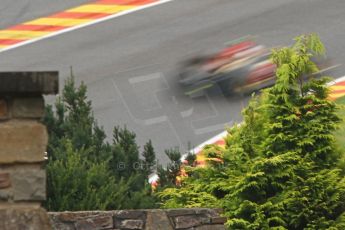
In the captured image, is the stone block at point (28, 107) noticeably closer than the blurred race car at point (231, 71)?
Yes

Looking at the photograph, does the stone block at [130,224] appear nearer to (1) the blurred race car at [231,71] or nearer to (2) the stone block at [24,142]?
(2) the stone block at [24,142]

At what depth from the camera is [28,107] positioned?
6984mm

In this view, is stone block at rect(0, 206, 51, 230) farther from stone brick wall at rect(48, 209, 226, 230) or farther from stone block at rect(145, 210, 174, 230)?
stone block at rect(145, 210, 174, 230)

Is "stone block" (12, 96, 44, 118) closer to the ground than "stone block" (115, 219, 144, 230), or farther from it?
farther from it

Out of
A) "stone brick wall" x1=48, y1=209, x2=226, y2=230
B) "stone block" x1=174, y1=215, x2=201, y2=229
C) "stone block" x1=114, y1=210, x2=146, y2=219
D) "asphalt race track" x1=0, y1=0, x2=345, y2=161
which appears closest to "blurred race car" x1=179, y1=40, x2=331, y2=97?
"asphalt race track" x1=0, y1=0, x2=345, y2=161

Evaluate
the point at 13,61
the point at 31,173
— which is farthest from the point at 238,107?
the point at 31,173

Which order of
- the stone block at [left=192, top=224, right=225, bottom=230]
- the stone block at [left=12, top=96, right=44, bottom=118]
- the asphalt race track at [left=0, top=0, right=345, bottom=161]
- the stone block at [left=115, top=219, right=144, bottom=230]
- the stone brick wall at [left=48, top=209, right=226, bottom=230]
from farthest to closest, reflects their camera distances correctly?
the asphalt race track at [left=0, top=0, right=345, bottom=161] < the stone block at [left=192, top=224, right=225, bottom=230] < the stone block at [left=115, top=219, right=144, bottom=230] < the stone brick wall at [left=48, top=209, right=226, bottom=230] < the stone block at [left=12, top=96, right=44, bottom=118]

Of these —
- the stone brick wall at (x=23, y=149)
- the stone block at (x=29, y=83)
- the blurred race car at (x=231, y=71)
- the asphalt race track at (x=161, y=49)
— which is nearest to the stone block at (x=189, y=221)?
the stone brick wall at (x=23, y=149)

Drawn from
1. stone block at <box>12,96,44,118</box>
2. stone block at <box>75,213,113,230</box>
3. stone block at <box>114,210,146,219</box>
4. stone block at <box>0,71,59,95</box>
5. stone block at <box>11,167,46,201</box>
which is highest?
stone block at <box>0,71,59,95</box>

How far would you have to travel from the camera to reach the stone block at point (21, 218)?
6.89 m

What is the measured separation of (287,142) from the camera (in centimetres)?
1523

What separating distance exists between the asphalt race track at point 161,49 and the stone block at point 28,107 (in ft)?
67.4

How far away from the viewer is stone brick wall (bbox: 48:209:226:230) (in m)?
11.5

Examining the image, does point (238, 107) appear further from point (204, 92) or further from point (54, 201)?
point (54, 201)
